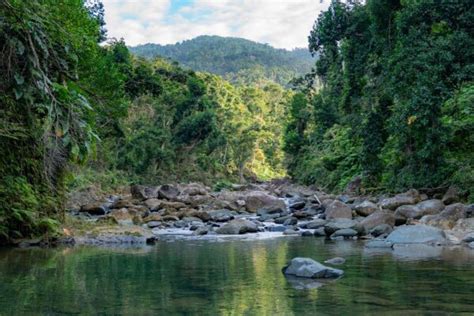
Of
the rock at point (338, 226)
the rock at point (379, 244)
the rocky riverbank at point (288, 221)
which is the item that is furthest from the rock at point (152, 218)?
the rock at point (379, 244)

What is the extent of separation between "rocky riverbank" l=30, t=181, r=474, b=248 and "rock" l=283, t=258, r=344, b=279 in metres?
3.86

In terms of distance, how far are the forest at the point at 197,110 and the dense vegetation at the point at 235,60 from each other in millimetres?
72983

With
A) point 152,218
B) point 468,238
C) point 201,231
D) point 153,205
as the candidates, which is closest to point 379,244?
point 468,238

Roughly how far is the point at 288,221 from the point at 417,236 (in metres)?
5.58

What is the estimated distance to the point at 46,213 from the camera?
11.0 meters

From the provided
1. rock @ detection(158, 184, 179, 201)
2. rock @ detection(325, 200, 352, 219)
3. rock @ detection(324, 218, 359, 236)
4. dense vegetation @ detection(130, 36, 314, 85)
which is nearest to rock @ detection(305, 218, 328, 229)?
rock @ detection(325, 200, 352, 219)

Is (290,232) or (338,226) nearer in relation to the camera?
(338,226)

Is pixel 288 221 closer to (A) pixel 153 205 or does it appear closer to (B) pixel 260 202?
(B) pixel 260 202

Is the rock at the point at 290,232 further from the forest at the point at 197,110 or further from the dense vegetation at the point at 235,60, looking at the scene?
the dense vegetation at the point at 235,60

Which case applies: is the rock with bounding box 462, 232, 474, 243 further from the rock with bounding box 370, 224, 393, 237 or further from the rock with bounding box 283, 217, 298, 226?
the rock with bounding box 283, 217, 298, 226

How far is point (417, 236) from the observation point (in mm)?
10367

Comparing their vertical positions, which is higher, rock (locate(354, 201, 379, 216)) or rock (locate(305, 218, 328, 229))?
rock (locate(354, 201, 379, 216))

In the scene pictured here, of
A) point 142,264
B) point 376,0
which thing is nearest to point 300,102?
point 376,0

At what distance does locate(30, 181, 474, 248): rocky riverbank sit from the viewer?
440 inches
